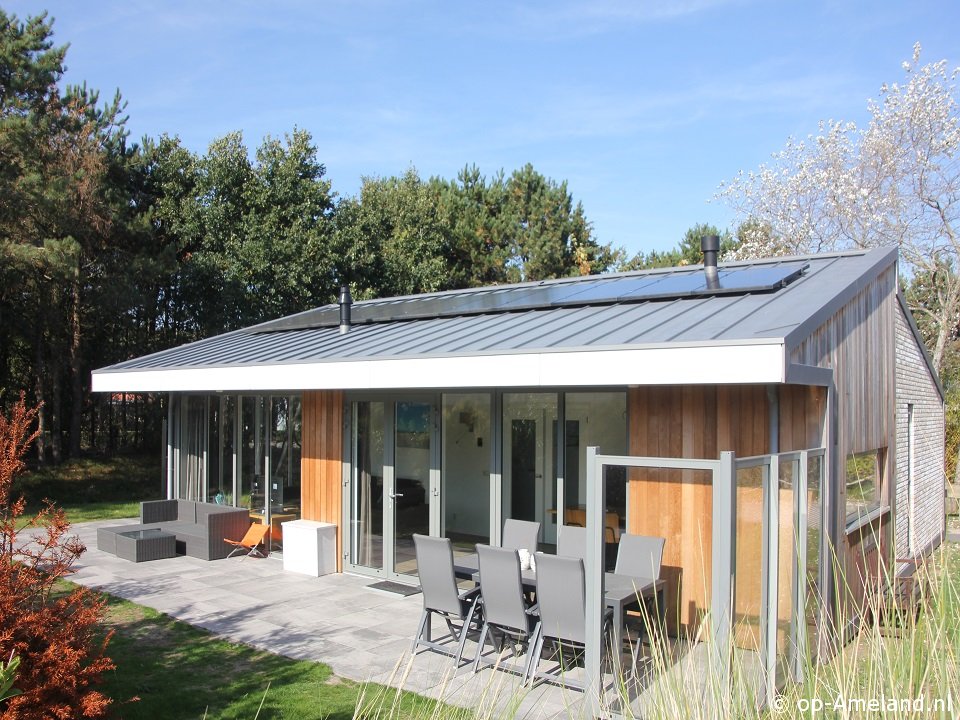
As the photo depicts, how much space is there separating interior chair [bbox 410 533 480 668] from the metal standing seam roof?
193 cm

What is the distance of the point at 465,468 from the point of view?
9141 mm

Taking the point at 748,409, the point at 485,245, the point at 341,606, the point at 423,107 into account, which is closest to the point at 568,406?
the point at 748,409

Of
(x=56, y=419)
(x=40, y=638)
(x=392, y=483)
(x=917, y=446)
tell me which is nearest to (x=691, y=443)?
(x=392, y=483)

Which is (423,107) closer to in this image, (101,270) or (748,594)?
(101,270)

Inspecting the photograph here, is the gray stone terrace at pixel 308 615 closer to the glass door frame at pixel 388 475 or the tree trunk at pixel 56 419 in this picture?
the glass door frame at pixel 388 475

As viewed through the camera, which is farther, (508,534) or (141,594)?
(141,594)

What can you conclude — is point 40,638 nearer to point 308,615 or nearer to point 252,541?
point 308,615

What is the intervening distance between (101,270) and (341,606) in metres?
14.7

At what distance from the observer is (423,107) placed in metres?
17.9

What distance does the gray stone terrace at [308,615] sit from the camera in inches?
231

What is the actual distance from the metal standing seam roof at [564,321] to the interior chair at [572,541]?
5.79 ft

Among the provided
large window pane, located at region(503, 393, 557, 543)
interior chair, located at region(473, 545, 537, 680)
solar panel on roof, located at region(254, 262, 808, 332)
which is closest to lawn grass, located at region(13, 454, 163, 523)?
solar panel on roof, located at region(254, 262, 808, 332)

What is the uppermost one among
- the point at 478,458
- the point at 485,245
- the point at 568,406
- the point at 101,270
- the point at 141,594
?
the point at 485,245

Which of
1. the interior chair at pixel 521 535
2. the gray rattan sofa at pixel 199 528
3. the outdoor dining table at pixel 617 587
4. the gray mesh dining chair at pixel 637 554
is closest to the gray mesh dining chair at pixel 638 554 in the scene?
the gray mesh dining chair at pixel 637 554
